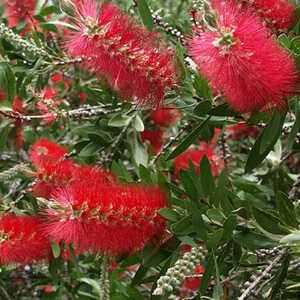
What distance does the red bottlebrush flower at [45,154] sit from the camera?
2.06 meters

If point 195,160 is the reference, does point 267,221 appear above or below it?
above

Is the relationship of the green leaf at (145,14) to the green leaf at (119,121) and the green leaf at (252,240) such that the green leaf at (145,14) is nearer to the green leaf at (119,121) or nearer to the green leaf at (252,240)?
the green leaf at (119,121)

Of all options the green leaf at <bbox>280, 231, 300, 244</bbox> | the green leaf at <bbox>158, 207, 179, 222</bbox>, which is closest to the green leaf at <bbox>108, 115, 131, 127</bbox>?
the green leaf at <bbox>158, 207, 179, 222</bbox>

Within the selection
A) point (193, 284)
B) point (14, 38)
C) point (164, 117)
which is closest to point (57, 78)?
point (164, 117)

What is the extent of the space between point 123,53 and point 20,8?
1.49 metres

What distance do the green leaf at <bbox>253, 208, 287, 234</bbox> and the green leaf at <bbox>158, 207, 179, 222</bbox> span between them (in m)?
0.26

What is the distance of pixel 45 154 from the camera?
2201 millimetres

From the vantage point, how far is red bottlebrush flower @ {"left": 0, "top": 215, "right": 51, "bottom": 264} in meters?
1.75

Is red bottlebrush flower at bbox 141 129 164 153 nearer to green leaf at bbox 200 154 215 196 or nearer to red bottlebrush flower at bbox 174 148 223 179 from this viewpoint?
red bottlebrush flower at bbox 174 148 223 179

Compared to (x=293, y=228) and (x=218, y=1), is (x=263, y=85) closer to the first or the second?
(x=218, y=1)

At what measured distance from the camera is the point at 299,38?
1403mm

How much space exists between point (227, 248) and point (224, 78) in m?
0.57

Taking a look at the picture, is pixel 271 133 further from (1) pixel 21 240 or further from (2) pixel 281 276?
(1) pixel 21 240

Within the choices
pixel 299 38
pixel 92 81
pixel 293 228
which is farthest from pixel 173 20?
pixel 293 228
